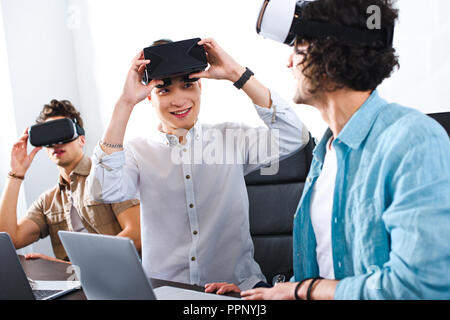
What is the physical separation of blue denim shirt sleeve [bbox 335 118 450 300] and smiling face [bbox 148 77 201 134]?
0.86 m

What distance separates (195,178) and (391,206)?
883 mm

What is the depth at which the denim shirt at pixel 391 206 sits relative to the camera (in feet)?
2.32

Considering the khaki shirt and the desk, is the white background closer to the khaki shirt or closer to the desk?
the khaki shirt

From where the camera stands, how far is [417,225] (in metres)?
0.71

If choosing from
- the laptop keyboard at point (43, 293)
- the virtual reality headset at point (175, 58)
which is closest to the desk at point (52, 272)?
the laptop keyboard at point (43, 293)

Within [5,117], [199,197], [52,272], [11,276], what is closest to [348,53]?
[199,197]

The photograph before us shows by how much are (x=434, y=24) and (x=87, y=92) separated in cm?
234

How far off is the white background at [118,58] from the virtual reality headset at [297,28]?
3.25ft

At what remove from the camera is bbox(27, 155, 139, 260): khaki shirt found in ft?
6.24

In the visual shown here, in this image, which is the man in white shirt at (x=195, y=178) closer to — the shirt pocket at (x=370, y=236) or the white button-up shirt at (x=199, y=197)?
the white button-up shirt at (x=199, y=197)

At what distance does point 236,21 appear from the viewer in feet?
7.66

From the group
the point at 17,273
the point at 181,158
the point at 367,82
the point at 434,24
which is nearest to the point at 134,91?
the point at 181,158

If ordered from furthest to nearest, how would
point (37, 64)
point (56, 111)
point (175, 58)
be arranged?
point (37, 64) < point (56, 111) < point (175, 58)

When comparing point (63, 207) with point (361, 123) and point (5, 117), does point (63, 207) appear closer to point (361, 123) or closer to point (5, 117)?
point (5, 117)
